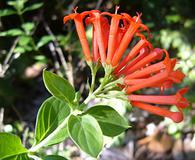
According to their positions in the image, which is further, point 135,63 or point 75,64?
point 75,64

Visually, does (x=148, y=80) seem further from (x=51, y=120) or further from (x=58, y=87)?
(x=51, y=120)

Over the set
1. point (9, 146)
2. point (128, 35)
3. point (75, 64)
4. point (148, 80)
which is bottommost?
point (75, 64)

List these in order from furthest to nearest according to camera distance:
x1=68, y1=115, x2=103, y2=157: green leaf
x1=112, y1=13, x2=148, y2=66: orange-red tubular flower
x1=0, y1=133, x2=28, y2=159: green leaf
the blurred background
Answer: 1. the blurred background
2. x1=0, y1=133, x2=28, y2=159: green leaf
3. x1=112, y1=13, x2=148, y2=66: orange-red tubular flower
4. x1=68, y1=115, x2=103, y2=157: green leaf

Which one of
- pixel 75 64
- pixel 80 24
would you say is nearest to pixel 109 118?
pixel 80 24

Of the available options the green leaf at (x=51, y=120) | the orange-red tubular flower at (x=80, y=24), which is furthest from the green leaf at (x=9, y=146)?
the orange-red tubular flower at (x=80, y=24)

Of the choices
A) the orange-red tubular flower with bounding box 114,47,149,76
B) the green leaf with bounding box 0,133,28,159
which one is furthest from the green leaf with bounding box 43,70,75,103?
the green leaf with bounding box 0,133,28,159

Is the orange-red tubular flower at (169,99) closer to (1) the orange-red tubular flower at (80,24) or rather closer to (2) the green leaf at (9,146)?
(1) the orange-red tubular flower at (80,24)

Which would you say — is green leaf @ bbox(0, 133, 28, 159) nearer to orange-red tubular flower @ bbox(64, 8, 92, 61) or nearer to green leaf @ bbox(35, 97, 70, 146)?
green leaf @ bbox(35, 97, 70, 146)
